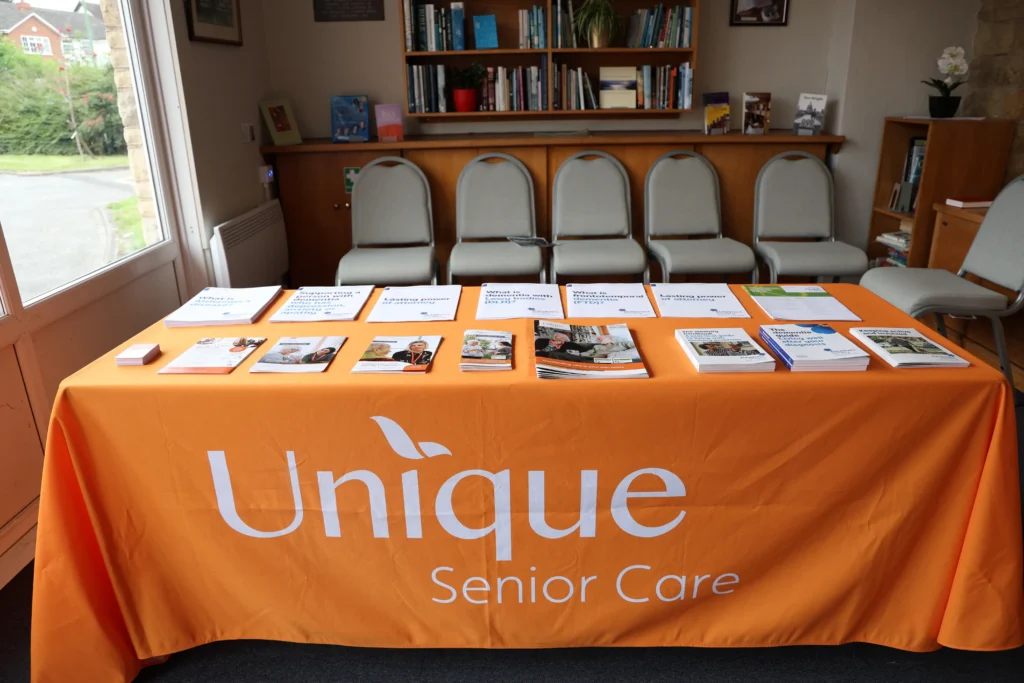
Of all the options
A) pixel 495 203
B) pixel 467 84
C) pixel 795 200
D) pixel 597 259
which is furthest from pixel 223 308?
pixel 795 200

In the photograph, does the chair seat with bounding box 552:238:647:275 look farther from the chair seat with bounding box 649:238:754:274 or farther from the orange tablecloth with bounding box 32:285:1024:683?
the orange tablecloth with bounding box 32:285:1024:683

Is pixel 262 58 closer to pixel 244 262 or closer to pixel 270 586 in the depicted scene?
pixel 244 262

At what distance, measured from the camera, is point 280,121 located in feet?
12.6

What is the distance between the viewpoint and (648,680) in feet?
5.23

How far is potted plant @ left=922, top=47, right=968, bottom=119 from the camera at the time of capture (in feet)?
11.2

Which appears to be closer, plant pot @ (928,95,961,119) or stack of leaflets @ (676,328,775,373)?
stack of leaflets @ (676,328,775,373)

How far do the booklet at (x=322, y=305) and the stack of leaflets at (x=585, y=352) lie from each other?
1.81 feet

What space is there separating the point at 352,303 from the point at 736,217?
107 inches

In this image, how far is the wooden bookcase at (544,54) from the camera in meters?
3.68

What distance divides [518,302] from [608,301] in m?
0.26

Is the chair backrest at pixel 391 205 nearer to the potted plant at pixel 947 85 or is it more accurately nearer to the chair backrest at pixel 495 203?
the chair backrest at pixel 495 203

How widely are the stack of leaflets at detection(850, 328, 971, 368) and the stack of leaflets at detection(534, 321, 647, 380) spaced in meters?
0.54

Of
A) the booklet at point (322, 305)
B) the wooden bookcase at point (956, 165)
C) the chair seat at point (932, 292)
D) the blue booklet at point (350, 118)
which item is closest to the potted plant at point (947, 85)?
the wooden bookcase at point (956, 165)

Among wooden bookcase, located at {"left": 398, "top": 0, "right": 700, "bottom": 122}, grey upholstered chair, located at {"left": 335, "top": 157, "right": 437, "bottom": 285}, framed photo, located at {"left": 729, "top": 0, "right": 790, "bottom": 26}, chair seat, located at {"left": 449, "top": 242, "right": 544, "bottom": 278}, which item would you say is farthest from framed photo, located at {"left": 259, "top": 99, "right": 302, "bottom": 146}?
framed photo, located at {"left": 729, "top": 0, "right": 790, "bottom": 26}
